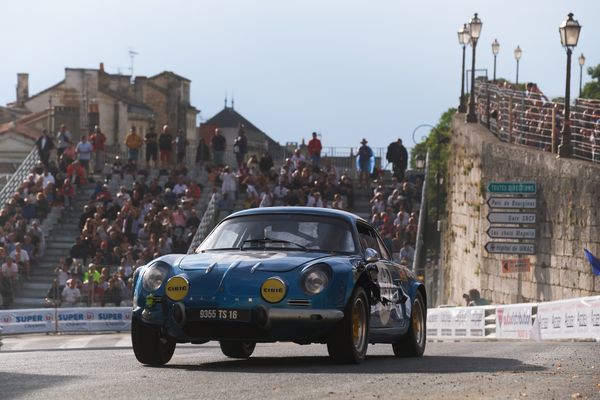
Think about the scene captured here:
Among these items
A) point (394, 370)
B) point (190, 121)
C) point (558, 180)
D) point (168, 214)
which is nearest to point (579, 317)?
point (558, 180)

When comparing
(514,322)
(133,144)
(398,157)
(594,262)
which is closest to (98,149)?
(133,144)

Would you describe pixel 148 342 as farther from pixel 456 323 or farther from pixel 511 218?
pixel 511 218

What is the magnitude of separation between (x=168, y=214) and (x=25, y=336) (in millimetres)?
8236

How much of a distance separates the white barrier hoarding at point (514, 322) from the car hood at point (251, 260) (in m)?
15.0

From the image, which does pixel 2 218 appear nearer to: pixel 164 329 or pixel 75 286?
pixel 75 286

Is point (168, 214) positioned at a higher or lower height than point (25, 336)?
higher

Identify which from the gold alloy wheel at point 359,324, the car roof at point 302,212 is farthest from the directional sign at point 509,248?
the gold alloy wheel at point 359,324

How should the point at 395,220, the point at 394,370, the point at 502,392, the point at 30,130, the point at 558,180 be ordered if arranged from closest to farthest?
the point at 502,392
the point at 394,370
the point at 558,180
the point at 395,220
the point at 30,130

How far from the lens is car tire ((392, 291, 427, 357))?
16.8m

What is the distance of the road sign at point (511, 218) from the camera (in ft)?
119

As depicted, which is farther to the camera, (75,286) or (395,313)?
(75,286)

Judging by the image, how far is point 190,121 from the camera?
129 meters

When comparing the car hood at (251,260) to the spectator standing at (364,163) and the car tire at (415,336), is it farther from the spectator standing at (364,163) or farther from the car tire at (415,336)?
the spectator standing at (364,163)

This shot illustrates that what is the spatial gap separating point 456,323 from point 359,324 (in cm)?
1814
